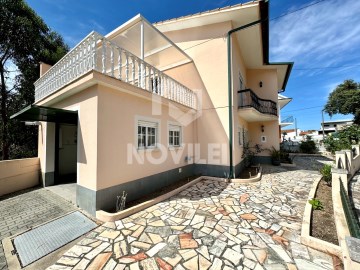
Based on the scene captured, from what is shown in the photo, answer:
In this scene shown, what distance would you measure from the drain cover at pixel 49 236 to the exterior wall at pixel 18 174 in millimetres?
4360

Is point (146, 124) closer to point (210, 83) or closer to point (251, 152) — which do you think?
point (210, 83)

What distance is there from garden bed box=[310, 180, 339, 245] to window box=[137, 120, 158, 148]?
17.9 ft

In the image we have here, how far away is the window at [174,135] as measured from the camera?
7.96 m

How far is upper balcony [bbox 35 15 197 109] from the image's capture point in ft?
15.2

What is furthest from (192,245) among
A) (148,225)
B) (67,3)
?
(67,3)

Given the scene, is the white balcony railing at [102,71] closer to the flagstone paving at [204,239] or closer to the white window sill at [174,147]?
→ the white window sill at [174,147]

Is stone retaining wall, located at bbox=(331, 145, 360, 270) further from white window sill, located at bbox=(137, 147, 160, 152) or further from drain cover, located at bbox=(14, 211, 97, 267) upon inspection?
white window sill, located at bbox=(137, 147, 160, 152)

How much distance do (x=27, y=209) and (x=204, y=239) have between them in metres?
5.57

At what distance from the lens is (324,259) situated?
302 cm

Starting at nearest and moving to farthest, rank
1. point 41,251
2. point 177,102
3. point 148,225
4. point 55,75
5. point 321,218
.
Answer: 1. point 41,251
2. point 148,225
3. point 321,218
4. point 55,75
5. point 177,102

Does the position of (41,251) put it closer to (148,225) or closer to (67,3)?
(148,225)

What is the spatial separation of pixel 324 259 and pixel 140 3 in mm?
10484

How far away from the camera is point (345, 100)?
91.4 ft

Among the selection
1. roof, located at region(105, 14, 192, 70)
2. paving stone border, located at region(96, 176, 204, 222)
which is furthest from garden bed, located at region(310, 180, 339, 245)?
roof, located at region(105, 14, 192, 70)
